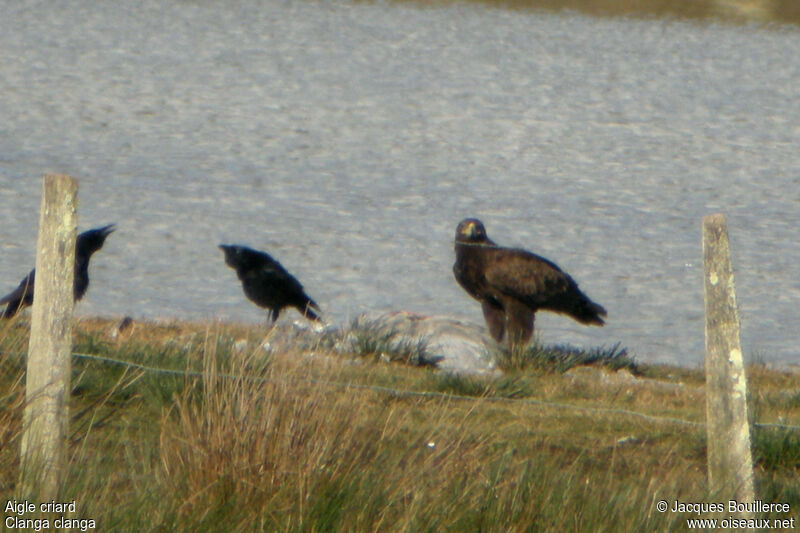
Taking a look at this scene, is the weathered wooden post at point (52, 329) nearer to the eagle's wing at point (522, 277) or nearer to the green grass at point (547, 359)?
the green grass at point (547, 359)

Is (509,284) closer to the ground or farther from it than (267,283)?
farther from it

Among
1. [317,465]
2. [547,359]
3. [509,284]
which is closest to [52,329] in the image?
[317,465]

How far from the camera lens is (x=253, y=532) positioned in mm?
4082

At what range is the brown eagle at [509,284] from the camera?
9.69 meters

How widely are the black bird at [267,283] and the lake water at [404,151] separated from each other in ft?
4.87

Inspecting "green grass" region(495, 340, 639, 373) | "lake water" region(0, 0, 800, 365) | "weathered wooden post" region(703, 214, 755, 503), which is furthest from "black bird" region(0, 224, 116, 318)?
"weathered wooden post" region(703, 214, 755, 503)

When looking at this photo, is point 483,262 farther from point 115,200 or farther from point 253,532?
point 115,200

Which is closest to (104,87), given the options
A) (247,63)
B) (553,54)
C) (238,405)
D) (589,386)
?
(247,63)

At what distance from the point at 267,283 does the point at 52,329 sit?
19.2ft

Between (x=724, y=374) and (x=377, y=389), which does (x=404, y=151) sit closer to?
(x=377, y=389)

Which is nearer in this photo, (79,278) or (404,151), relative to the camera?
(79,278)

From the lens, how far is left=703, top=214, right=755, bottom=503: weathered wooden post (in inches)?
181

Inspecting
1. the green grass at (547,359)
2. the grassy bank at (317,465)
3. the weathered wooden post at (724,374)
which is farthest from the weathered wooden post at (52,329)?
the green grass at (547,359)

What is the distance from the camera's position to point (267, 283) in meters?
10.1
